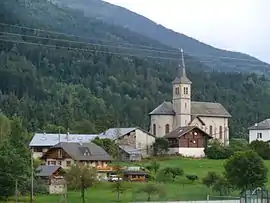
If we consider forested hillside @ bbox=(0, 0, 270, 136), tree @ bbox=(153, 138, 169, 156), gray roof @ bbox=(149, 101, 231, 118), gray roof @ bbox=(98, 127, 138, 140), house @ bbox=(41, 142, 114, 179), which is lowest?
house @ bbox=(41, 142, 114, 179)

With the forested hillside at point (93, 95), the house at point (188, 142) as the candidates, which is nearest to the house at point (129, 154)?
the house at point (188, 142)

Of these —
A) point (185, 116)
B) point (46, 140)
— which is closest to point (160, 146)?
point (185, 116)

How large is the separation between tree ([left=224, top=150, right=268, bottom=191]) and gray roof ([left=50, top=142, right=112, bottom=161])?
64.7 ft

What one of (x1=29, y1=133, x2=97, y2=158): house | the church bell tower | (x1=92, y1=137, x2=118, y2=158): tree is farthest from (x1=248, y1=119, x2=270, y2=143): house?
(x1=92, y1=137, x2=118, y2=158): tree

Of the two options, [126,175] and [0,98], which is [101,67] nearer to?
[0,98]

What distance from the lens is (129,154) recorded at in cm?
8425

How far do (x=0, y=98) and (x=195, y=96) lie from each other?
47.0 meters

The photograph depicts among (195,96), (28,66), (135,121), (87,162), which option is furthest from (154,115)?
(28,66)

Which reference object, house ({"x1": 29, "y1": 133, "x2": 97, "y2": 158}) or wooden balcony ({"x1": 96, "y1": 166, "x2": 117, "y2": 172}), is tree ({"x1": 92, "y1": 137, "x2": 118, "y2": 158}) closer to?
house ({"x1": 29, "y1": 133, "x2": 97, "y2": 158})

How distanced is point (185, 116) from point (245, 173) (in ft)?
157

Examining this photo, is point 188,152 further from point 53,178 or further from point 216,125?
point 53,178

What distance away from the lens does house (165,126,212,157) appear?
90875 millimetres

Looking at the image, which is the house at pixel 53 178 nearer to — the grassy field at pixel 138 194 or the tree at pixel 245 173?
the grassy field at pixel 138 194

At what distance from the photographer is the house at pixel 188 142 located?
90875 mm
